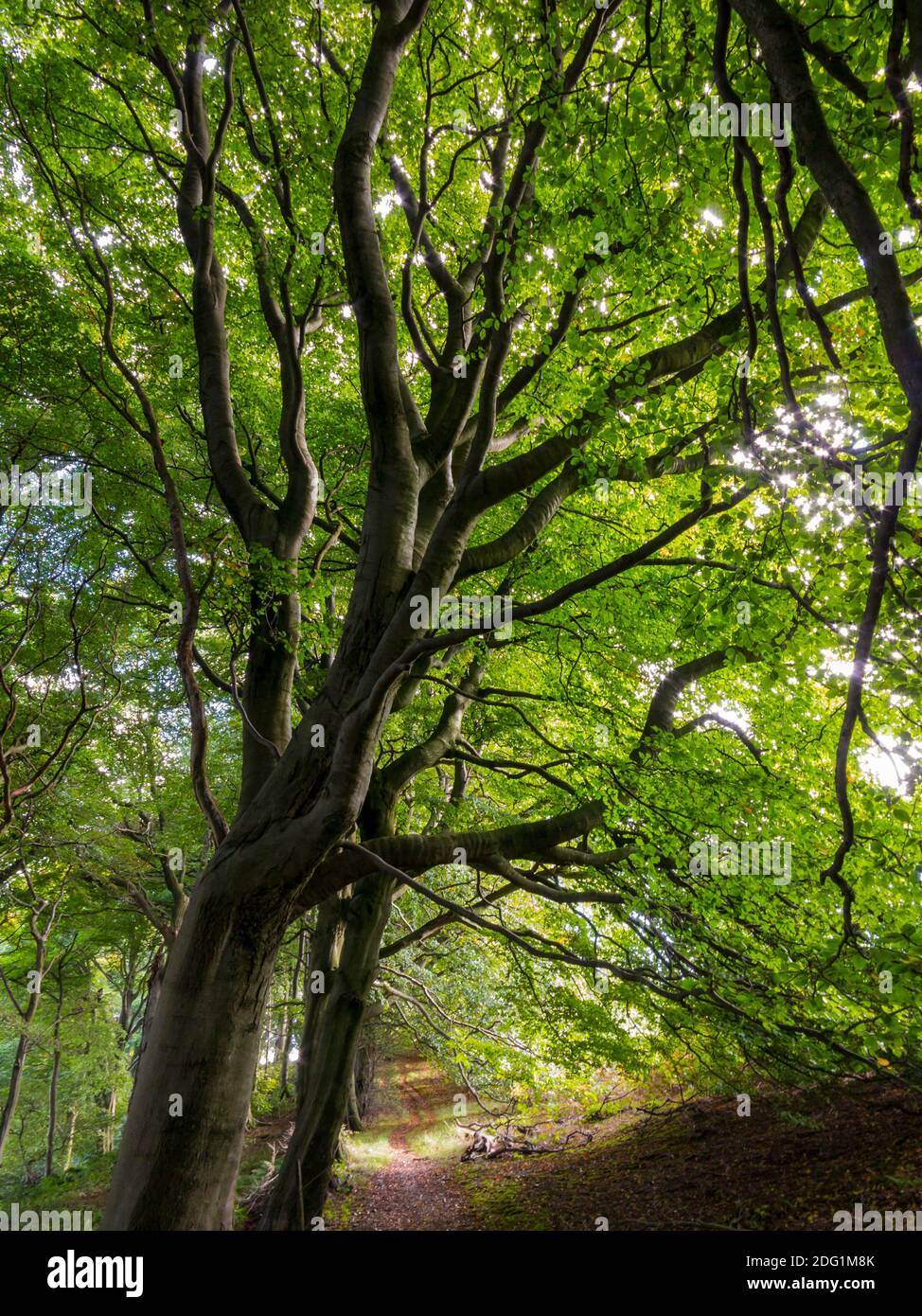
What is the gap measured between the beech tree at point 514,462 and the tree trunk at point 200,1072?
20 millimetres

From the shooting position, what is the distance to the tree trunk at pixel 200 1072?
136 inches

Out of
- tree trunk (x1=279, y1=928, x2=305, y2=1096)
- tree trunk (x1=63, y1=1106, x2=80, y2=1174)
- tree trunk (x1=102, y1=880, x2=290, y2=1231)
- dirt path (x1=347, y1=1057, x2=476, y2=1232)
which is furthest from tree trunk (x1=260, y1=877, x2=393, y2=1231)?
tree trunk (x1=63, y1=1106, x2=80, y2=1174)

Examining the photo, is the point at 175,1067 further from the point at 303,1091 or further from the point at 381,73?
the point at 381,73

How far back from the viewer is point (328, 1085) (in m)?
7.20

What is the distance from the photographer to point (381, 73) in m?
4.41

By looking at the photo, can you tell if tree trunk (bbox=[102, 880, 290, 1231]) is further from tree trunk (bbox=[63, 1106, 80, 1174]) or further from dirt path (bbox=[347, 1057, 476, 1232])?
tree trunk (bbox=[63, 1106, 80, 1174])

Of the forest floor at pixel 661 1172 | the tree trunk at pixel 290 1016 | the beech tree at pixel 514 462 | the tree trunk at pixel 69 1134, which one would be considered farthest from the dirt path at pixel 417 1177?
the tree trunk at pixel 69 1134

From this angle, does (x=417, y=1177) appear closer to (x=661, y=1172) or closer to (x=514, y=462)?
(x=661, y=1172)

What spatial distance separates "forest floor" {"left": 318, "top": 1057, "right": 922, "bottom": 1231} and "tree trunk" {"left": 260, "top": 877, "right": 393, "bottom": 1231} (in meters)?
3.02

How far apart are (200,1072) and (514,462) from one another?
4388 millimetres

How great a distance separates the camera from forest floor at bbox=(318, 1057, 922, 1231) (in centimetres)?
659

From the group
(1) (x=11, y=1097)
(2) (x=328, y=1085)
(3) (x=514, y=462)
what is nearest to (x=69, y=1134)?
(1) (x=11, y=1097)

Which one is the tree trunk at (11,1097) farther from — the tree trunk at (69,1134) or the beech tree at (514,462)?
the tree trunk at (69,1134)

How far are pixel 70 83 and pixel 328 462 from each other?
489cm
